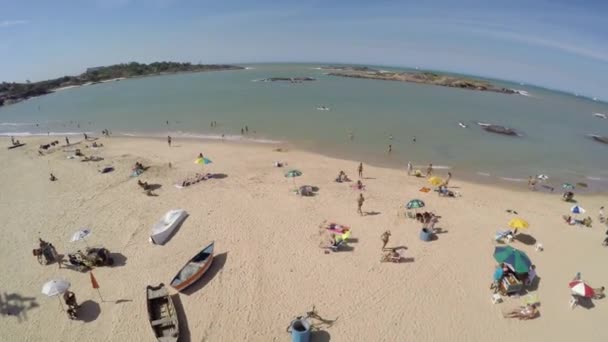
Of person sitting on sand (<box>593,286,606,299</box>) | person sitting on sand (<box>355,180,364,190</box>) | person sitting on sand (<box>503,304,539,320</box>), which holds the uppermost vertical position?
person sitting on sand (<box>355,180,364,190</box>)

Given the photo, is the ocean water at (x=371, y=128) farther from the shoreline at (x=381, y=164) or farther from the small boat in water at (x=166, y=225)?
the small boat in water at (x=166, y=225)

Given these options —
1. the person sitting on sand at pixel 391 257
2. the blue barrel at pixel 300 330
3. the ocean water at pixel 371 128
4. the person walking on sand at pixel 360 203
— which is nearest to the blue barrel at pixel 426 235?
the person sitting on sand at pixel 391 257

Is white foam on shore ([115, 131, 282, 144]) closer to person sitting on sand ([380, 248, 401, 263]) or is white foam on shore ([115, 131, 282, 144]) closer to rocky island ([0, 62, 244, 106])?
person sitting on sand ([380, 248, 401, 263])

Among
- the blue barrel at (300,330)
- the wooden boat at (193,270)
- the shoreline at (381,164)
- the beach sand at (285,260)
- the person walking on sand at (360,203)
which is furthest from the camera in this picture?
the shoreline at (381,164)

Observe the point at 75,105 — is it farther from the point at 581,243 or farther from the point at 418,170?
the point at 581,243

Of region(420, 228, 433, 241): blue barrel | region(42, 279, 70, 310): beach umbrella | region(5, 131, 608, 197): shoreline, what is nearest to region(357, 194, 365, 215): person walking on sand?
region(420, 228, 433, 241): blue barrel

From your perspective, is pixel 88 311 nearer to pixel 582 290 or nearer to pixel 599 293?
pixel 582 290
